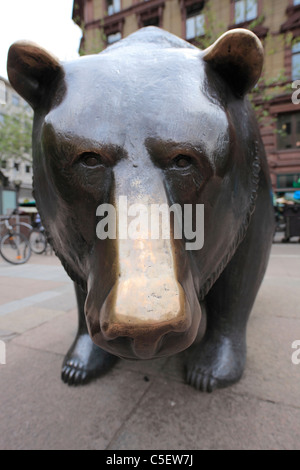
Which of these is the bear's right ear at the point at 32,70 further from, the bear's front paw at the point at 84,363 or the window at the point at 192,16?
the window at the point at 192,16

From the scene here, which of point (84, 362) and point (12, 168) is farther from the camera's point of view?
point (12, 168)

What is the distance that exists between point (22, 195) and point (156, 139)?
41.2 meters

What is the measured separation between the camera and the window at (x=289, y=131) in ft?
56.4

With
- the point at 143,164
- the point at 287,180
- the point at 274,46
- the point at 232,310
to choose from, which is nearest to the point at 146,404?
the point at 232,310

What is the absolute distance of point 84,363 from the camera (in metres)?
1.75

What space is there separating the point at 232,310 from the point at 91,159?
4.04 ft

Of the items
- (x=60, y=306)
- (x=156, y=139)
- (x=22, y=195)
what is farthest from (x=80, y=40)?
(x=156, y=139)

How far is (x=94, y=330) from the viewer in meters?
0.97

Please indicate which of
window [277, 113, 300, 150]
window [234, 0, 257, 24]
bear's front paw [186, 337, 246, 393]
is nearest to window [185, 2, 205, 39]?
window [234, 0, 257, 24]

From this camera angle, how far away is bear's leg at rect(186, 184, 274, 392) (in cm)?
171

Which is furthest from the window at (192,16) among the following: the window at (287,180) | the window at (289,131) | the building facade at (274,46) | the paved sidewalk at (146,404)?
the paved sidewalk at (146,404)

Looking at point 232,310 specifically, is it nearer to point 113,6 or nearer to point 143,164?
point 143,164

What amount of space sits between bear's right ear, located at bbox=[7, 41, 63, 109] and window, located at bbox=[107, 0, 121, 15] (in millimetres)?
25540

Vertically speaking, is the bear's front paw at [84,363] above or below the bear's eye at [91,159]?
below
